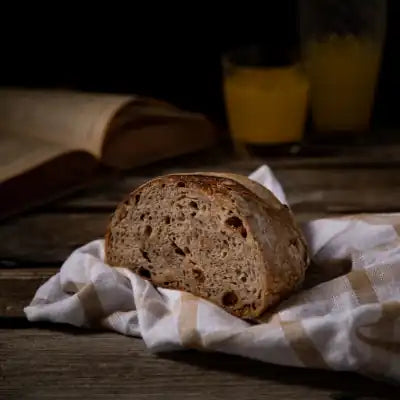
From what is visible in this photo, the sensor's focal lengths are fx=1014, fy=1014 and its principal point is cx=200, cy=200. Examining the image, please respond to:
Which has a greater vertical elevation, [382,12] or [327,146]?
[382,12]

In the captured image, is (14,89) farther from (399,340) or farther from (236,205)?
(399,340)

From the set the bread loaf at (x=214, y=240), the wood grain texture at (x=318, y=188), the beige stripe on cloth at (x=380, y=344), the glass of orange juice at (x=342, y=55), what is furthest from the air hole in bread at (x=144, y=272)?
the glass of orange juice at (x=342, y=55)

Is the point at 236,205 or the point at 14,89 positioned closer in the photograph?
the point at 236,205

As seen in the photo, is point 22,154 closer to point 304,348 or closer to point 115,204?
point 115,204

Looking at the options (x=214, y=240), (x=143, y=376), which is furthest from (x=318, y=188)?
(x=143, y=376)

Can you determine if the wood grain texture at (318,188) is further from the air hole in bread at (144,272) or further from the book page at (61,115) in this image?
the air hole in bread at (144,272)

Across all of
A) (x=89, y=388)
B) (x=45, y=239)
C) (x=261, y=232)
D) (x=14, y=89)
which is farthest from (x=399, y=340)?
(x=14, y=89)

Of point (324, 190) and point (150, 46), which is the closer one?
point (324, 190)
